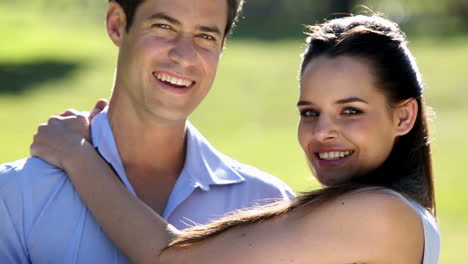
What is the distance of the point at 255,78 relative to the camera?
78.1 feet

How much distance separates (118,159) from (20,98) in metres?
18.0

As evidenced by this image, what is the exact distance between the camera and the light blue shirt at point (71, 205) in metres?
3.69

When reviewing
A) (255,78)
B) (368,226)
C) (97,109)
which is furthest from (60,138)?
(255,78)

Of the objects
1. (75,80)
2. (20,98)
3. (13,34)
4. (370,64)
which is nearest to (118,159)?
(370,64)

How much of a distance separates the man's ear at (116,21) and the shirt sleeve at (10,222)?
820mm

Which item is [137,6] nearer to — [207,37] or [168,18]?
[168,18]

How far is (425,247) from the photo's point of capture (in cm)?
356

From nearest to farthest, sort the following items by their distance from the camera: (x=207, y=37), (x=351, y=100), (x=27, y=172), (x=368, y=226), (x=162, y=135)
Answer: (x=368, y=226) → (x=351, y=100) → (x=27, y=172) → (x=207, y=37) → (x=162, y=135)

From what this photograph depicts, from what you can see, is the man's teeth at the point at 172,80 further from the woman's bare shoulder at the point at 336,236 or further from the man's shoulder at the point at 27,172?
the woman's bare shoulder at the point at 336,236

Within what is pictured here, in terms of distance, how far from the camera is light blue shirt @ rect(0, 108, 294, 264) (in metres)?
3.69

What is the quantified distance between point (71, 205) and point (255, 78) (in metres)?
20.1

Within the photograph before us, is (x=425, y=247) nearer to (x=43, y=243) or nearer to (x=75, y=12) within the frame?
(x=43, y=243)

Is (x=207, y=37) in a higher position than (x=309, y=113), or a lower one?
higher

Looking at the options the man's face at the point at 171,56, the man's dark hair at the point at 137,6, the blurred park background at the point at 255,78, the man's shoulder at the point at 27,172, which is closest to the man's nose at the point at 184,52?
the man's face at the point at 171,56
